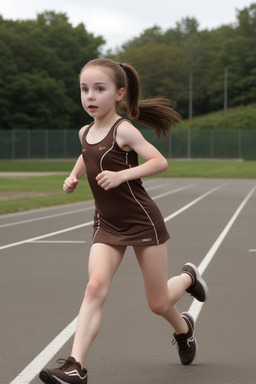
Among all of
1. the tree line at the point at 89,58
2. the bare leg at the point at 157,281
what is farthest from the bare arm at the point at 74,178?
the tree line at the point at 89,58

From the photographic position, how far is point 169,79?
118 metres

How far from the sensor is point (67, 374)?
4473mm

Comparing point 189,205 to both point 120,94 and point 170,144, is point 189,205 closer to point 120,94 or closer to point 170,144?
point 120,94

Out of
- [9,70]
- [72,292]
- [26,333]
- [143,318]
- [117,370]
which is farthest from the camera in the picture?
[9,70]

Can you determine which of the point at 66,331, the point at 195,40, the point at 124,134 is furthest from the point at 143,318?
the point at 195,40

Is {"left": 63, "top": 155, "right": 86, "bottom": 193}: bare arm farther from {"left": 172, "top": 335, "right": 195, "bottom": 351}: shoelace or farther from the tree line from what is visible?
the tree line

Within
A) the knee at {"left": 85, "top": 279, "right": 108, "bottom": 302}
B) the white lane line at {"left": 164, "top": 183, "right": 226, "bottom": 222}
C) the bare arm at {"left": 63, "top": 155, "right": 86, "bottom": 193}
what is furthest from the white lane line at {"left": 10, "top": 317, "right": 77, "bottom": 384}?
the white lane line at {"left": 164, "top": 183, "right": 226, "bottom": 222}

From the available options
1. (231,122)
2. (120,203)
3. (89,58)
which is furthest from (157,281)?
(89,58)

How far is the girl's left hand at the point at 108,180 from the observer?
4559 mm

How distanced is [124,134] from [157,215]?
58 cm

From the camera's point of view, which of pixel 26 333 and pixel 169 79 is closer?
pixel 26 333

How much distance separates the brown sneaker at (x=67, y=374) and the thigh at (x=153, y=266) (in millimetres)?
725

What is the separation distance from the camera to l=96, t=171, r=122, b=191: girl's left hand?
4559mm

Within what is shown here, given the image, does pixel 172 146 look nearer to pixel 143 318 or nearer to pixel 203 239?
pixel 203 239
